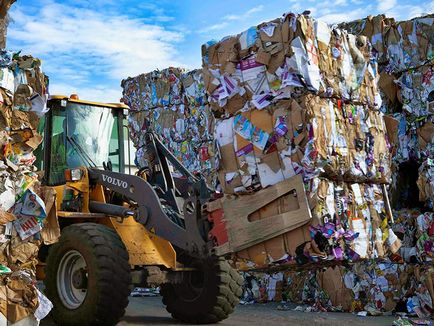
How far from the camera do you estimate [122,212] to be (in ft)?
22.5

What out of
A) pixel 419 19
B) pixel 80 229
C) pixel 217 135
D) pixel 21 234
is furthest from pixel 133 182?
pixel 419 19

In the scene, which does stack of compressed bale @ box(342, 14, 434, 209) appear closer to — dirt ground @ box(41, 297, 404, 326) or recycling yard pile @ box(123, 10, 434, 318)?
dirt ground @ box(41, 297, 404, 326)

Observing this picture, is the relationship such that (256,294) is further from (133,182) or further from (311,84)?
(311,84)

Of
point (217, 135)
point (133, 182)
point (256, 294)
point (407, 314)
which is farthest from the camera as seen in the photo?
point (256, 294)

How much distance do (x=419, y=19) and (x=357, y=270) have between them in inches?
132

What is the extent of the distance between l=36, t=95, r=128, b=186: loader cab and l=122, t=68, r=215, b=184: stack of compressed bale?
2.26 metres

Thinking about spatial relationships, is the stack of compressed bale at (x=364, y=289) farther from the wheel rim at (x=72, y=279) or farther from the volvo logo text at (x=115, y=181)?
the wheel rim at (x=72, y=279)

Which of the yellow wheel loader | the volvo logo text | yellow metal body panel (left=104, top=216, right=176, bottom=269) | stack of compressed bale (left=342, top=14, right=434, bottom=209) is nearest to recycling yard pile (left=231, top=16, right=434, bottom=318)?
stack of compressed bale (left=342, top=14, right=434, bottom=209)

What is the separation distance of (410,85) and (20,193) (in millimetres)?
5360

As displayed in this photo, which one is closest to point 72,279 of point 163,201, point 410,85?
point 163,201

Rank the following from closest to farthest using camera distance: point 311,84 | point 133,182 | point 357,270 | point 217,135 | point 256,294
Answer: point 311,84 < point 217,135 < point 133,182 < point 357,270 < point 256,294

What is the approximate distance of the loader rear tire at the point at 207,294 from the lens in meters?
6.97

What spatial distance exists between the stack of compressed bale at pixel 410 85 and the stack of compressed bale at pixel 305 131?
2612mm

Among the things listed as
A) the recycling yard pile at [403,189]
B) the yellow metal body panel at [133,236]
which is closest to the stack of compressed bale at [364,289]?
the recycling yard pile at [403,189]
